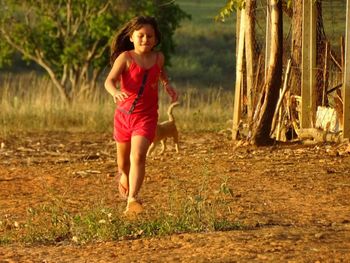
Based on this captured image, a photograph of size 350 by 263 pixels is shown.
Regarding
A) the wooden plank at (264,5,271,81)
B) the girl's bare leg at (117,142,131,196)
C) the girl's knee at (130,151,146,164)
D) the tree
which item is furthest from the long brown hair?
the tree

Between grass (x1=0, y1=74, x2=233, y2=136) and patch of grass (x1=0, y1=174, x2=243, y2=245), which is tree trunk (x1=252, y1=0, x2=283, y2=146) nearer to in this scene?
patch of grass (x1=0, y1=174, x2=243, y2=245)

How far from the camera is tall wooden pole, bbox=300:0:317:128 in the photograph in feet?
45.5

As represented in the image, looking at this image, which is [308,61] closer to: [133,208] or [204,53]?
[133,208]

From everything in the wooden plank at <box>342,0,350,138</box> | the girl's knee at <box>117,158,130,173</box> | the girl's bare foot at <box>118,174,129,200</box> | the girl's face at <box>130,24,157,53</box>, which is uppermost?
the girl's face at <box>130,24,157,53</box>

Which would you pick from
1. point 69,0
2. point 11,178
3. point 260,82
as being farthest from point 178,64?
point 11,178

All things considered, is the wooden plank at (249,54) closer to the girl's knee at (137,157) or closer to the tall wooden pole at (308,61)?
the tall wooden pole at (308,61)

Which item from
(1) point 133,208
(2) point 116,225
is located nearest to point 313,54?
(1) point 133,208

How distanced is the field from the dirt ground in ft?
0.04

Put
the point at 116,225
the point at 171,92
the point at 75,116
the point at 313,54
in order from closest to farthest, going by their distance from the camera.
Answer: the point at 116,225
the point at 171,92
the point at 313,54
the point at 75,116

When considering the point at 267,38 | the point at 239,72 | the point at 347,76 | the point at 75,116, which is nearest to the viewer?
the point at 347,76

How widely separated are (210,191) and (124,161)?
139cm

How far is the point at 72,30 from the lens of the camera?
998 inches

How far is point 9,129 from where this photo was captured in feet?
62.0

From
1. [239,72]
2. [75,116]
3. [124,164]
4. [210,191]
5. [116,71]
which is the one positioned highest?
[116,71]
